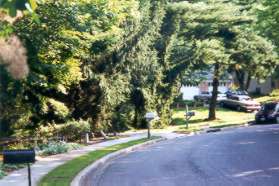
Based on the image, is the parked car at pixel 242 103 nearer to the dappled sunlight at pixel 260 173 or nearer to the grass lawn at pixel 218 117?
the grass lawn at pixel 218 117

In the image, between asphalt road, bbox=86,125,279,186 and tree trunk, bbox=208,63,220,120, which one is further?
tree trunk, bbox=208,63,220,120

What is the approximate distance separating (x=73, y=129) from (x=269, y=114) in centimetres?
1792

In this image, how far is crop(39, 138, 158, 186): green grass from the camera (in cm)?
1293

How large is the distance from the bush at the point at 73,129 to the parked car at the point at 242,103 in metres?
27.0

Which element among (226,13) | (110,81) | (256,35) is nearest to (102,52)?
(110,81)

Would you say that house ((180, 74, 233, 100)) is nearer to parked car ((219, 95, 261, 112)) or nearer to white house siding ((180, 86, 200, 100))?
white house siding ((180, 86, 200, 100))

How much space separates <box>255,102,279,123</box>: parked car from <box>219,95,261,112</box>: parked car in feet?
35.0

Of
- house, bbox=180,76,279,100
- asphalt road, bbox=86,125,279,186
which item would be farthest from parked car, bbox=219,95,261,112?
asphalt road, bbox=86,125,279,186

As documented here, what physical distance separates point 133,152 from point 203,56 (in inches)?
692

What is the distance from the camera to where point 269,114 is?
123 ft

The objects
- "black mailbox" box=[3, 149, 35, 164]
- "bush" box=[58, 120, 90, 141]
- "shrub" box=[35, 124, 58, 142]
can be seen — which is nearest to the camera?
"black mailbox" box=[3, 149, 35, 164]

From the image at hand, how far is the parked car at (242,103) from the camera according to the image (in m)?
48.9

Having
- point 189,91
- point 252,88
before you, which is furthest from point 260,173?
point 252,88

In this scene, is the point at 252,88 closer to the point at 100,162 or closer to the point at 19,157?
the point at 100,162
